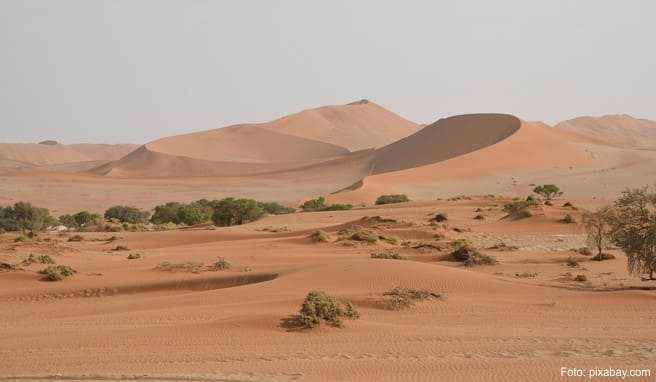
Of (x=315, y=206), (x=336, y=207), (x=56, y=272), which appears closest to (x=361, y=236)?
(x=56, y=272)

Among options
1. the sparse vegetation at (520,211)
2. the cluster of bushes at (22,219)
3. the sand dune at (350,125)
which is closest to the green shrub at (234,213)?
the cluster of bushes at (22,219)

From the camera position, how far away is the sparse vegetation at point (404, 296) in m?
13.1

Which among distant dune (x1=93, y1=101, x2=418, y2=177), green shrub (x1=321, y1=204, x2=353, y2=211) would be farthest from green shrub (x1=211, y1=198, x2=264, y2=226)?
distant dune (x1=93, y1=101, x2=418, y2=177)

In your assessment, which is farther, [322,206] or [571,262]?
[322,206]

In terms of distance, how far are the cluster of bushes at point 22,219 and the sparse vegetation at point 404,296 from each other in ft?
91.2

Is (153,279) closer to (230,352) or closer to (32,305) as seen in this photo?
(32,305)

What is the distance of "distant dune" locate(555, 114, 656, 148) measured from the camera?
6590 inches

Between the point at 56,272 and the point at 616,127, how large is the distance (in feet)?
593

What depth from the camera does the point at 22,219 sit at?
3822 centimetres

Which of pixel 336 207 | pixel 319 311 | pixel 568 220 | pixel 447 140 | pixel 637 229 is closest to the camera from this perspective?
pixel 319 311

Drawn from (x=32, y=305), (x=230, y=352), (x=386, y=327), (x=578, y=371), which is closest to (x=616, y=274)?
(x=386, y=327)

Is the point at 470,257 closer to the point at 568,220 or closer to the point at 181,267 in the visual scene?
the point at 181,267

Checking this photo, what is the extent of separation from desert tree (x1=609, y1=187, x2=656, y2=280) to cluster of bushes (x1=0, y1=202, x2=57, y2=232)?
Result: 2932 cm

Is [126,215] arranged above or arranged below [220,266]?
above
